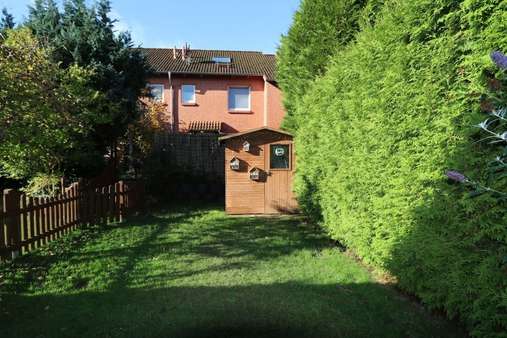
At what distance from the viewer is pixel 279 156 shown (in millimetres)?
9789

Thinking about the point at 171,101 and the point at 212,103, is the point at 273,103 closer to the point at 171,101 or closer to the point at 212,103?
the point at 212,103

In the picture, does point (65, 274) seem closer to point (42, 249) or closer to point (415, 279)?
point (42, 249)

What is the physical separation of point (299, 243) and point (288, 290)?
2376 mm

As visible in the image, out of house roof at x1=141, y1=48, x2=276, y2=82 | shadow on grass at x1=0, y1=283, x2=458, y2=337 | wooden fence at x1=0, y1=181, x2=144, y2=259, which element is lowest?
shadow on grass at x1=0, y1=283, x2=458, y2=337

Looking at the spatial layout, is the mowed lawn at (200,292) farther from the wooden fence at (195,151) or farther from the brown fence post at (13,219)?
the wooden fence at (195,151)

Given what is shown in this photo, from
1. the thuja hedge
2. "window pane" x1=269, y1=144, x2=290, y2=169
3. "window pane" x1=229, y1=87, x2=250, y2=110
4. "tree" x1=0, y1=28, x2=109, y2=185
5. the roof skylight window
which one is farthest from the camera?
the roof skylight window

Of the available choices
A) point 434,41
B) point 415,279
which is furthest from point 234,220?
point 434,41

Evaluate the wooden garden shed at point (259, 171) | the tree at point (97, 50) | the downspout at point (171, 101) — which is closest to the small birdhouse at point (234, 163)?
the wooden garden shed at point (259, 171)

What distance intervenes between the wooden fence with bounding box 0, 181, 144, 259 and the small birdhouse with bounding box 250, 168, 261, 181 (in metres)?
3.14

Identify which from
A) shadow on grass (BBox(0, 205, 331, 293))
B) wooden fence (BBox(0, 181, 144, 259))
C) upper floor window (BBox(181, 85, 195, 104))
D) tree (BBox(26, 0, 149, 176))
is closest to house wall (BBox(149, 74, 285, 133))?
upper floor window (BBox(181, 85, 195, 104))

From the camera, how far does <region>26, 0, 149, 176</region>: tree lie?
931 centimetres

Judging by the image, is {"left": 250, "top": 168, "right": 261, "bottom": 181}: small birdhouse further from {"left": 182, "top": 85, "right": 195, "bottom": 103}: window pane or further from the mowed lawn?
{"left": 182, "top": 85, "right": 195, "bottom": 103}: window pane

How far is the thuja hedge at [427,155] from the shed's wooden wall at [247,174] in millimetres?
3777

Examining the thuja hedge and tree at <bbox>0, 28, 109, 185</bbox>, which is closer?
the thuja hedge
